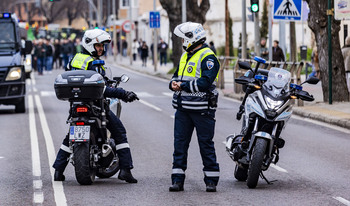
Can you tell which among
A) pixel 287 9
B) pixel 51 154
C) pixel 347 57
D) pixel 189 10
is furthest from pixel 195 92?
pixel 189 10

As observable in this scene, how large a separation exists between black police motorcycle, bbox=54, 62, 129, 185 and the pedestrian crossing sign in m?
14.1

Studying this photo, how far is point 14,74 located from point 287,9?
6824 mm

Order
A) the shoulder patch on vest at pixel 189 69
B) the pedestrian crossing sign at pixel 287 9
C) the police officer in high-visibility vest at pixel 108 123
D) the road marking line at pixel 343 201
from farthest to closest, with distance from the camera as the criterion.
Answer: the pedestrian crossing sign at pixel 287 9
the police officer in high-visibility vest at pixel 108 123
the shoulder patch on vest at pixel 189 69
the road marking line at pixel 343 201

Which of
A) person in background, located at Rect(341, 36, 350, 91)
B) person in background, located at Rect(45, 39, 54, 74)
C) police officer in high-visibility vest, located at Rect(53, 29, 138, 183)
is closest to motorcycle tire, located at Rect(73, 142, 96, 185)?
police officer in high-visibility vest, located at Rect(53, 29, 138, 183)

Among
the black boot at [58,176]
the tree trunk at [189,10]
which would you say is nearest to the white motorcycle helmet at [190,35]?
the black boot at [58,176]

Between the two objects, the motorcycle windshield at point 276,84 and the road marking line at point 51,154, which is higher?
the motorcycle windshield at point 276,84

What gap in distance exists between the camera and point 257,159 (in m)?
10.2

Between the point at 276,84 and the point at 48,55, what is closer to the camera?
the point at 276,84

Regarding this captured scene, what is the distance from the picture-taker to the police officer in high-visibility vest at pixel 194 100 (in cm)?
1011

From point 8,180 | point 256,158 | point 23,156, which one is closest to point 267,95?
point 256,158

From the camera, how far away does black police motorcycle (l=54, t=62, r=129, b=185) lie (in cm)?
1038

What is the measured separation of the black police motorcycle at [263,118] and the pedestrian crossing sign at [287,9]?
13.7 metres

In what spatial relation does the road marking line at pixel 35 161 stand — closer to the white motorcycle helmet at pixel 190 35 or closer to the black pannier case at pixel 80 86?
the black pannier case at pixel 80 86

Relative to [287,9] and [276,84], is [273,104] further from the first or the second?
[287,9]
